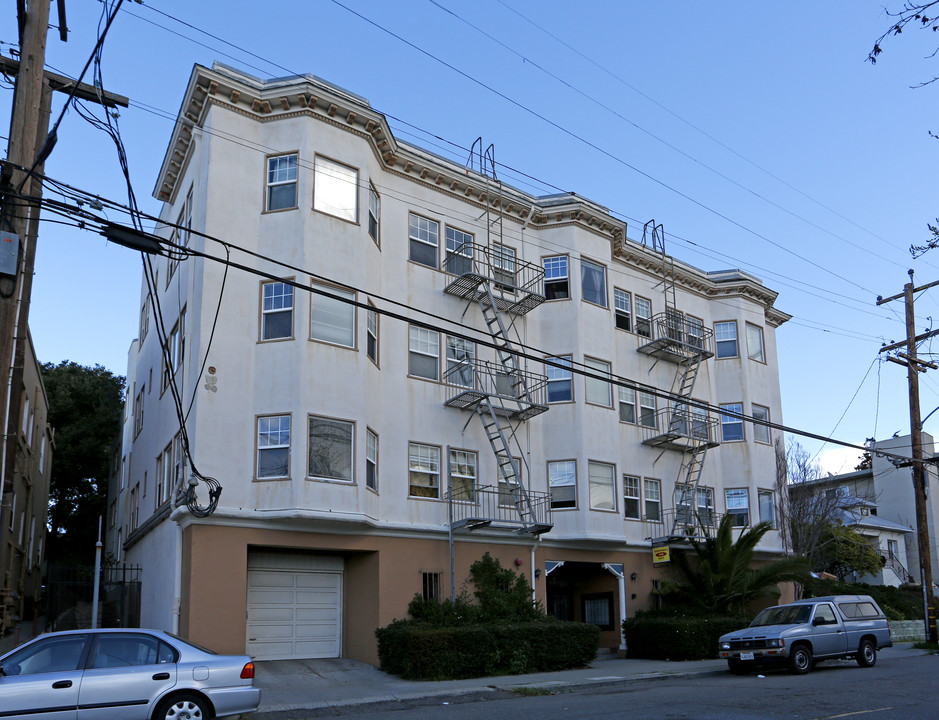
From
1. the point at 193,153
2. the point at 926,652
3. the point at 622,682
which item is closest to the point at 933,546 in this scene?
the point at 926,652

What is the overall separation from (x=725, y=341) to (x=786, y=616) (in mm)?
14421

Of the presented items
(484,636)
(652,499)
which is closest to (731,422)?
(652,499)

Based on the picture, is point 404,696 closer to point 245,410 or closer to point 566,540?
point 245,410

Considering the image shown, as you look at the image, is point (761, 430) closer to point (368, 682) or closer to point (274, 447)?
point (368, 682)

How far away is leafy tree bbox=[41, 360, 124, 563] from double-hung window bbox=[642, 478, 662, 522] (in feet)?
93.3

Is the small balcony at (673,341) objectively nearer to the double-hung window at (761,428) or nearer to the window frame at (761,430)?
the window frame at (761,430)

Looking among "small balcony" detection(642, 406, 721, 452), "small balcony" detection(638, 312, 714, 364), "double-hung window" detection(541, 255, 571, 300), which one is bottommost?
"small balcony" detection(642, 406, 721, 452)

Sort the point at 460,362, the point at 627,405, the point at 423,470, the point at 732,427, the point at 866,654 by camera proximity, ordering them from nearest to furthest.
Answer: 1. the point at 866,654
2. the point at 423,470
3. the point at 460,362
4. the point at 627,405
5. the point at 732,427

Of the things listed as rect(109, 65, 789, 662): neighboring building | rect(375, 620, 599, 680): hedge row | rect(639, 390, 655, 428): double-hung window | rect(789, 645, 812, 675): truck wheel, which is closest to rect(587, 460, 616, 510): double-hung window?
rect(109, 65, 789, 662): neighboring building

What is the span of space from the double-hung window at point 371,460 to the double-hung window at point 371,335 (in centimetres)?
191

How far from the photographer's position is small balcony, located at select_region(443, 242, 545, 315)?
24.1 m

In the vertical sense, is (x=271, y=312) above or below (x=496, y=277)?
below

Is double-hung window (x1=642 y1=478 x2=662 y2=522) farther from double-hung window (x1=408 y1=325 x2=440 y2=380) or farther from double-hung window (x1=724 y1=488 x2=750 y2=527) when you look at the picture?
double-hung window (x1=408 y1=325 x2=440 y2=380)

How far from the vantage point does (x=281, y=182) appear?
21094mm
